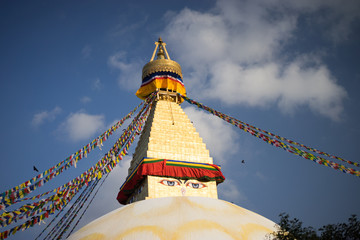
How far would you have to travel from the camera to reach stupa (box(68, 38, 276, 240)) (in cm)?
638

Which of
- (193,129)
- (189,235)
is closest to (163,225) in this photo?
(189,235)

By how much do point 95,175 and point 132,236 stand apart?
5.48 meters

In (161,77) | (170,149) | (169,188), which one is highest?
(161,77)

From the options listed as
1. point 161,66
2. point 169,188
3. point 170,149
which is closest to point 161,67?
point 161,66

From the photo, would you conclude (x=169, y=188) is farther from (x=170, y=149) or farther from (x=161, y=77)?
(x=161, y=77)

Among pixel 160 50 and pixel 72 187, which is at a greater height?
pixel 160 50

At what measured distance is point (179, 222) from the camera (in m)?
Answer: 6.42

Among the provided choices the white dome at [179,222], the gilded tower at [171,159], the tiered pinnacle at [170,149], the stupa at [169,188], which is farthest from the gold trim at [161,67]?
the white dome at [179,222]

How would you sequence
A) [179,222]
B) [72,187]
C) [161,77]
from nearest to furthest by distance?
[179,222] → [72,187] → [161,77]

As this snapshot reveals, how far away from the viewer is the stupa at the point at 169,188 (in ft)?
20.9

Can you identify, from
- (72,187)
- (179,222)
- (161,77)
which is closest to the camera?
(179,222)

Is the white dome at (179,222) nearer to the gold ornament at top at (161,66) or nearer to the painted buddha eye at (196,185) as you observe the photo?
the painted buddha eye at (196,185)

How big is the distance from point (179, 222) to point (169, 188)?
4645 millimetres

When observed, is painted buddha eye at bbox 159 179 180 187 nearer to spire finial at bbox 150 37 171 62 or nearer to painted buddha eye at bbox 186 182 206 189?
painted buddha eye at bbox 186 182 206 189
